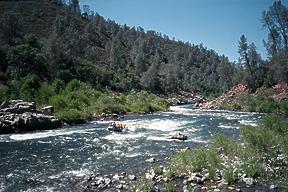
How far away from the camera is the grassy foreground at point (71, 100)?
59844 millimetres

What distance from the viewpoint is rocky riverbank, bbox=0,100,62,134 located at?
153 feet

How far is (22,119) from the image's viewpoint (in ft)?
158

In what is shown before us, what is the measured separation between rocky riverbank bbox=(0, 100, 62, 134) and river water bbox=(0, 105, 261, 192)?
12.0 feet

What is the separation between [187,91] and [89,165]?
141m

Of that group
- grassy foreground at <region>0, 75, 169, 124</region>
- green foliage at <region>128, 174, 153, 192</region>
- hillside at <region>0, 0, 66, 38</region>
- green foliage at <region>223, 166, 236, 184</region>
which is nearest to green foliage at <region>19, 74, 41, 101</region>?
grassy foreground at <region>0, 75, 169, 124</region>

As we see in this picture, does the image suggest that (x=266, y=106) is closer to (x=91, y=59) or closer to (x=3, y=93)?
(x=3, y=93)

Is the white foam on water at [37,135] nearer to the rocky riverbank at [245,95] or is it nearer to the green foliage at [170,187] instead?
the green foliage at [170,187]

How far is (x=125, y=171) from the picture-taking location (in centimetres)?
2333

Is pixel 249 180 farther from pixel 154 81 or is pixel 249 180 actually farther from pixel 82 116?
pixel 154 81

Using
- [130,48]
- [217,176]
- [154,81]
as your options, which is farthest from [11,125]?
[130,48]

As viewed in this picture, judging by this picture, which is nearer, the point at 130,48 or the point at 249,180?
the point at 249,180

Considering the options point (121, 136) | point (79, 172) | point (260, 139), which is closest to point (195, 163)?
point (260, 139)

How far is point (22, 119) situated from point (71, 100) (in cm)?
1831

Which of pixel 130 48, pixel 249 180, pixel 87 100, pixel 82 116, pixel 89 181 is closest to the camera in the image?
pixel 249 180
